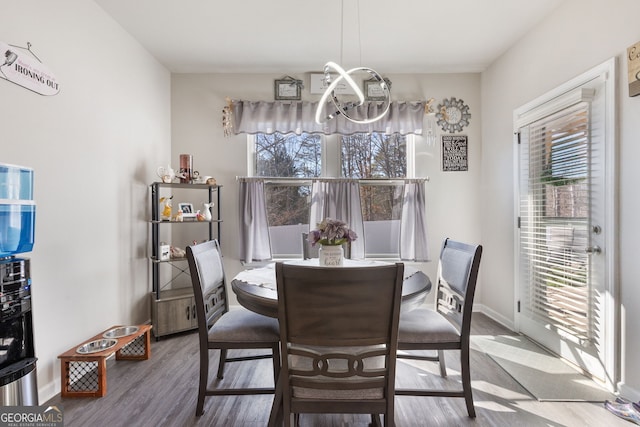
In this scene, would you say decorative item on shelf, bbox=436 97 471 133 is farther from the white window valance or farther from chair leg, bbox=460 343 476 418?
chair leg, bbox=460 343 476 418

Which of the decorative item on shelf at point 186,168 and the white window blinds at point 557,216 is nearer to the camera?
the white window blinds at point 557,216

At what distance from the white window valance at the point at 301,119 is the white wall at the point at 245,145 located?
147mm

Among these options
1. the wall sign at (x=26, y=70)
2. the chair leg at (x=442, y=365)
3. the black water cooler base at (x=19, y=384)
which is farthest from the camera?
the chair leg at (x=442, y=365)

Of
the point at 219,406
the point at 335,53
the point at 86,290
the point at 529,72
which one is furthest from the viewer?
the point at 335,53

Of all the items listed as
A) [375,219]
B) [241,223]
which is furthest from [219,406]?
[375,219]

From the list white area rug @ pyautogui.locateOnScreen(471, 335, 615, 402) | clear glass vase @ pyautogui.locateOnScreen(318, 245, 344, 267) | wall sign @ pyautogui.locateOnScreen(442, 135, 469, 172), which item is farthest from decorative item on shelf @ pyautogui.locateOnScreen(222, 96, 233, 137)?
white area rug @ pyautogui.locateOnScreen(471, 335, 615, 402)

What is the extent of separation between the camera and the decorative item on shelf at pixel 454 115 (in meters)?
3.49

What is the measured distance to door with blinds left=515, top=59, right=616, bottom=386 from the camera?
2.03 meters

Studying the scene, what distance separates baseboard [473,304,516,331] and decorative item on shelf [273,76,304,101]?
310cm

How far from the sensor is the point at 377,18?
101 inches

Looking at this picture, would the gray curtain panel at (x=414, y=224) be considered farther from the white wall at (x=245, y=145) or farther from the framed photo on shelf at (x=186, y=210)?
the framed photo on shelf at (x=186, y=210)

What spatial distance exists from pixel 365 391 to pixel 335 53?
9.71ft

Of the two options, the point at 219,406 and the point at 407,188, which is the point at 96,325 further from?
the point at 407,188

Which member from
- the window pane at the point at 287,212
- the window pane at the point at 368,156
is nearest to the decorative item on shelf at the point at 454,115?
the window pane at the point at 368,156
